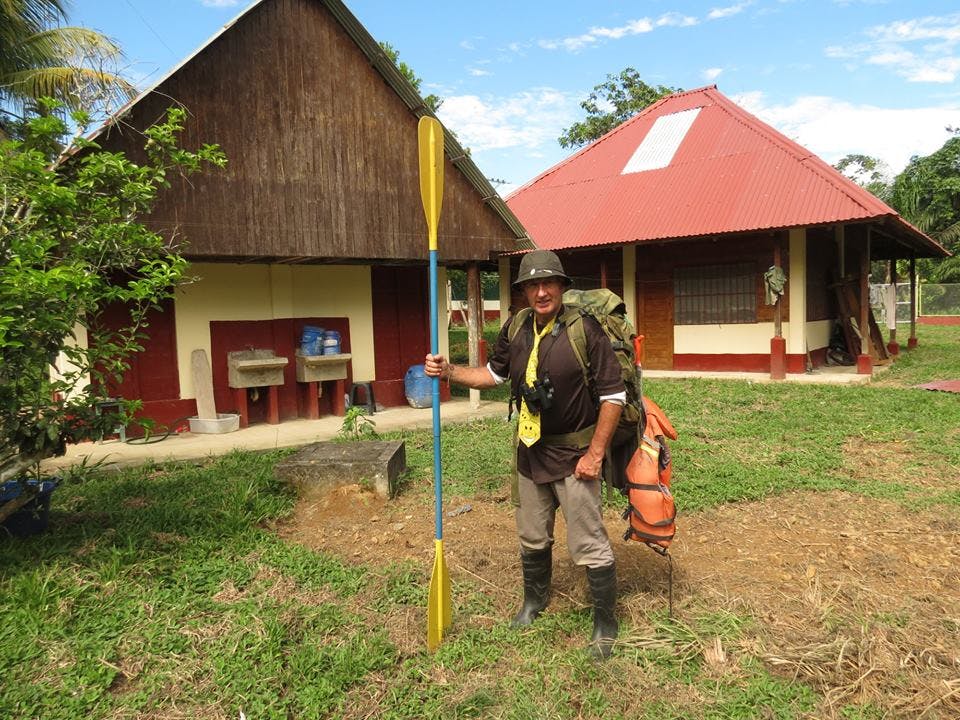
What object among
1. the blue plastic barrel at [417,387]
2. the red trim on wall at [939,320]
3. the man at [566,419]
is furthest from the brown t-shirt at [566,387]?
the red trim on wall at [939,320]

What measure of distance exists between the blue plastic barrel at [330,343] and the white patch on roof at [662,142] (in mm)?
9235

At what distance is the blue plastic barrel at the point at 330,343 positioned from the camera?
9484 millimetres

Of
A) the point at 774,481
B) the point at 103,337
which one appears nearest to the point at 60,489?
the point at 103,337

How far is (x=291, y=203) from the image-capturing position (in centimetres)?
806

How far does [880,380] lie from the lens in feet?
39.2

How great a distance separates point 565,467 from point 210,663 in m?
1.90

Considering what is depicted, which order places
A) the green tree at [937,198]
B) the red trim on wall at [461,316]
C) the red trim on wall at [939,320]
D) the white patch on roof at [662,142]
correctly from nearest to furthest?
the white patch on roof at [662,142] < the red trim on wall at [939,320] < the green tree at [937,198] < the red trim on wall at [461,316]

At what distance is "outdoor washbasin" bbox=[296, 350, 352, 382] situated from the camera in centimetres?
917

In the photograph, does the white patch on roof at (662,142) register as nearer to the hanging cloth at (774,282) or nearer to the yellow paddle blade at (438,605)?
the hanging cloth at (774,282)

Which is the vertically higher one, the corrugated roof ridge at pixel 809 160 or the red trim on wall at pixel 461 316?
the corrugated roof ridge at pixel 809 160

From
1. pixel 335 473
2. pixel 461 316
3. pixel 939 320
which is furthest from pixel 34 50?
pixel 939 320

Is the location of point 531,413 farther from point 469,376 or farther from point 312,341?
point 312,341

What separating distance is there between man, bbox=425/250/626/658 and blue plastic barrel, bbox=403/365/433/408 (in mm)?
7072

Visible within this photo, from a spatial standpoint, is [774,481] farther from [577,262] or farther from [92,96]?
[577,262]
